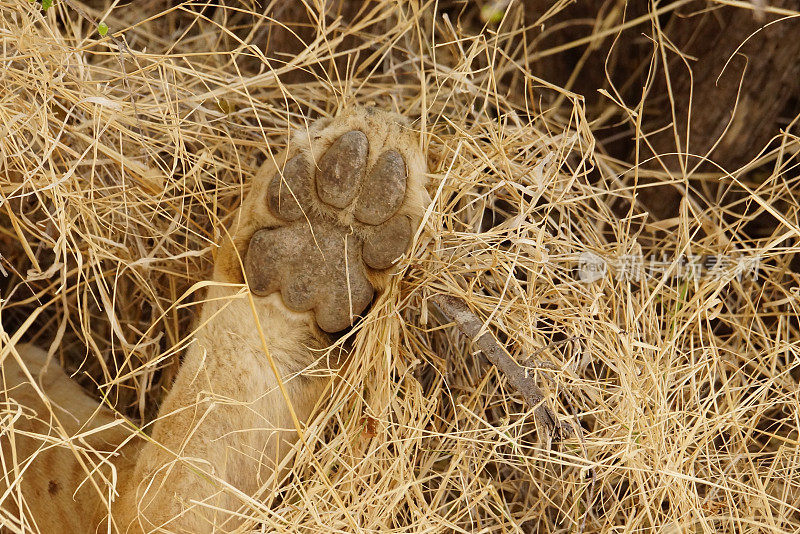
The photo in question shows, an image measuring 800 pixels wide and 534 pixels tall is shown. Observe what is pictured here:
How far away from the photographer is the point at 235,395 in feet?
3.65

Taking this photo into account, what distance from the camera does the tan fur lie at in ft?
3.50

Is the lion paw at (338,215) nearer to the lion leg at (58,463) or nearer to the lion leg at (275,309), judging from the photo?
the lion leg at (275,309)

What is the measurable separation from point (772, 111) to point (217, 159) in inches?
41.0

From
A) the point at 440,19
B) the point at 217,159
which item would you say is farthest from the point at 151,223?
the point at 440,19

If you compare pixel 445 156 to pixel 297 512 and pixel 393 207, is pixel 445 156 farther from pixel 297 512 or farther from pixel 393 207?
pixel 297 512

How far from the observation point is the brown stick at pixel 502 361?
115cm

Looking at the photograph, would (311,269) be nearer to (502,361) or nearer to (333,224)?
(333,224)

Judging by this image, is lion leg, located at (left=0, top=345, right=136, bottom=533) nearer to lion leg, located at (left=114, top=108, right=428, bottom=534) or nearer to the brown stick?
lion leg, located at (left=114, top=108, right=428, bottom=534)

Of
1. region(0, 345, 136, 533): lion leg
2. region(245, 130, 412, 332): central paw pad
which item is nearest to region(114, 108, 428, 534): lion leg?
region(245, 130, 412, 332): central paw pad

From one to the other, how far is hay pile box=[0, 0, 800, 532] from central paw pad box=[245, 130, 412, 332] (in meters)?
0.07

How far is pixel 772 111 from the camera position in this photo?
138cm

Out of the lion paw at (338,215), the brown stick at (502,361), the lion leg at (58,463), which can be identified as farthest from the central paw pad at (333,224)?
the lion leg at (58,463)

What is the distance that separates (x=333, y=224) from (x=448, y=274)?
0.88 ft

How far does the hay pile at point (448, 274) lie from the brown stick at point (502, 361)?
0.10 feet
